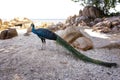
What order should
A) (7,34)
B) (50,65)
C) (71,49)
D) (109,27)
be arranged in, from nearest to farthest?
(50,65), (71,49), (7,34), (109,27)

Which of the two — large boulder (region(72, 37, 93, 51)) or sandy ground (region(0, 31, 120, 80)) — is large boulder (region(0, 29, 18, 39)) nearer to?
sandy ground (region(0, 31, 120, 80))

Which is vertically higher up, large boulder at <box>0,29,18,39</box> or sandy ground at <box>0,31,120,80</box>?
large boulder at <box>0,29,18,39</box>

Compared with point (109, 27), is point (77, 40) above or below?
above

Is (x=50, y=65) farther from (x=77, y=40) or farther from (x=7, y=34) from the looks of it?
(x=7, y=34)

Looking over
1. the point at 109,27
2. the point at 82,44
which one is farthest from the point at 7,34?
the point at 109,27

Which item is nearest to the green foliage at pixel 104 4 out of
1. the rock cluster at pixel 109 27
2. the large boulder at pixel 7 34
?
the rock cluster at pixel 109 27

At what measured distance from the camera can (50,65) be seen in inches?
198

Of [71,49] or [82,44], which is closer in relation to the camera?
[71,49]

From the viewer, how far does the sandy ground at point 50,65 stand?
4.56 m

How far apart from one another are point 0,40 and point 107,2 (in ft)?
28.3

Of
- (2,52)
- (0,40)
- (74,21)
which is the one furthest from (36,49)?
(74,21)

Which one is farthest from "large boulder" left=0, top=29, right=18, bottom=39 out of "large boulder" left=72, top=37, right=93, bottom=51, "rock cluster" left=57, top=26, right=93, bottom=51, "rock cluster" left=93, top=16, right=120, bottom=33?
"rock cluster" left=93, top=16, right=120, bottom=33

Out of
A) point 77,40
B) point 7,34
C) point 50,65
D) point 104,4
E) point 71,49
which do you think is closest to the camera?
point 50,65

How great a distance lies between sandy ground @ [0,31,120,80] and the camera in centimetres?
456
